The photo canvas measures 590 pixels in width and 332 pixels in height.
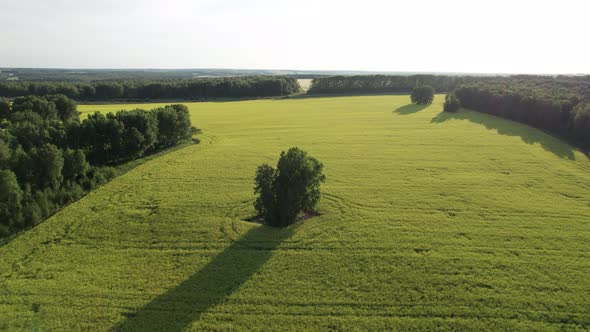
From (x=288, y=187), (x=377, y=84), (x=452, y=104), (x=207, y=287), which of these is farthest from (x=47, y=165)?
(x=377, y=84)

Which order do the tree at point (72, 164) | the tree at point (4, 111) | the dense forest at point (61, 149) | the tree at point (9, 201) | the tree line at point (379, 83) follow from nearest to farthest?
the tree at point (9, 201)
the dense forest at point (61, 149)
the tree at point (72, 164)
the tree at point (4, 111)
the tree line at point (379, 83)

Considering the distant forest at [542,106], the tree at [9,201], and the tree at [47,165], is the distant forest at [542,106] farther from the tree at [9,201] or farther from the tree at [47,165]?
the tree at [9,201]

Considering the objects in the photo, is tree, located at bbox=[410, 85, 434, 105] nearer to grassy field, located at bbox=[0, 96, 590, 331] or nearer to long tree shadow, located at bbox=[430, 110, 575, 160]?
long tree shadow, located at bbox=[430, 110, 575, 160]

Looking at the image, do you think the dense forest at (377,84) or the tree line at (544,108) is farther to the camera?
the dense forest at (377,84)

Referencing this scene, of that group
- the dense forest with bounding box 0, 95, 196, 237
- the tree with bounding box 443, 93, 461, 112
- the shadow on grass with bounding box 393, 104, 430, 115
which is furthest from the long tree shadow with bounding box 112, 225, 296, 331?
the tree with bounding box 443, 93, 461, 112

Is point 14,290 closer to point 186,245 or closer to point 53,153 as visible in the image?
point 186,245

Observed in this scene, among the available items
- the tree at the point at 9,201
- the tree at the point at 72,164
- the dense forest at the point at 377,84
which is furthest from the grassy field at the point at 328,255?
the dense forest at the point at 377,84

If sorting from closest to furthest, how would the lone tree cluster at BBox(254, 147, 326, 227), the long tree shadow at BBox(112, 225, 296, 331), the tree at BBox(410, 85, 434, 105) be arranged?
the long tree shadow at BBox(112, 225, 296, 331), the lone tree cluster at BBox(254, 147, 326, 227), the tree at BBox(410, 85, 434, 105)

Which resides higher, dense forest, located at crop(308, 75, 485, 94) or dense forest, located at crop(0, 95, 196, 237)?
dense forest, located at crop(308, 75, 485, 94)
